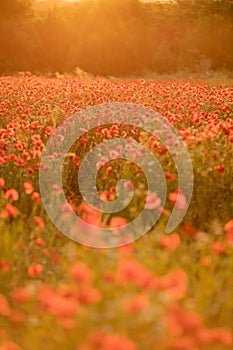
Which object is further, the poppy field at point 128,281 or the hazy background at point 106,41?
the hazy background at point 106,41

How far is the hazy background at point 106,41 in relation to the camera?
84.6ft

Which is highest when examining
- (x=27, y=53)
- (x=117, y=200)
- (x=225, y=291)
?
(x=27, y=53)

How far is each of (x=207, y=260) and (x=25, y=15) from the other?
25.9 m

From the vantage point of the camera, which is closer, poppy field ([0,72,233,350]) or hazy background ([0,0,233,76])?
poppy field ([0,72,233,350])

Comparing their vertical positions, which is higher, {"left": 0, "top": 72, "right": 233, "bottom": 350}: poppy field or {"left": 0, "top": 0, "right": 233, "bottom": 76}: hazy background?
{"left": 0, "top": 0, "right": 233, "bottom": 76}: hazy background

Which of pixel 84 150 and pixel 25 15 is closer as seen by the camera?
pixel 84 150

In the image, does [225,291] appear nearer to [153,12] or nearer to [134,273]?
[134,273]

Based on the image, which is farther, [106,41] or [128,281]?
[106,41]

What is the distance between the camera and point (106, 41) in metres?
26.5

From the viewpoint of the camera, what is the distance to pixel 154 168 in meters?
5.34

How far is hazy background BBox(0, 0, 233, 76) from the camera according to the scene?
84.6 feet

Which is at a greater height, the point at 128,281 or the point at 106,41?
the point at 106,41

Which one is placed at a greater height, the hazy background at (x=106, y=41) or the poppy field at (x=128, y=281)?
the hazy background at (x=106, y=41)

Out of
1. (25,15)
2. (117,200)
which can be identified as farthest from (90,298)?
(25,15)
